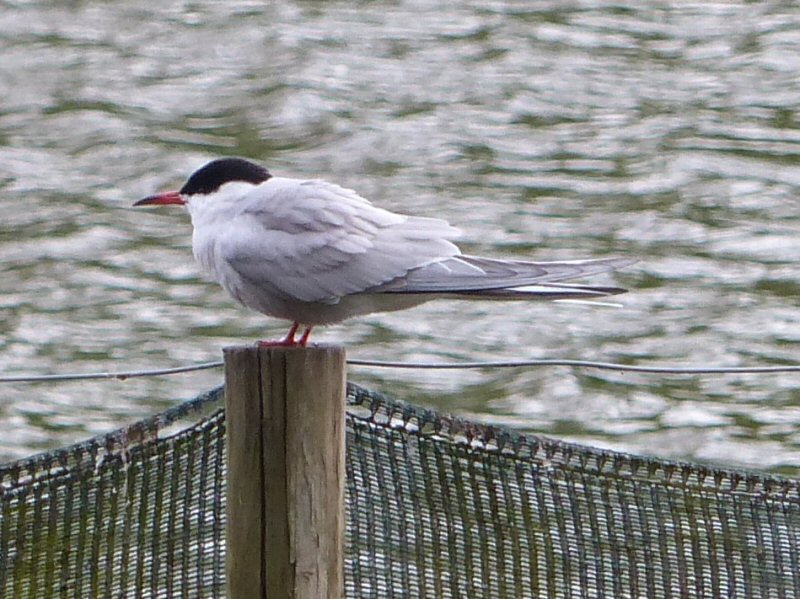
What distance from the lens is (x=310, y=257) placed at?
181 inches

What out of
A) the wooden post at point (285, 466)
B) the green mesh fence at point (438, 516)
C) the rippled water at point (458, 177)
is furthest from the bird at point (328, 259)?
the rippled water at point (458, 177)

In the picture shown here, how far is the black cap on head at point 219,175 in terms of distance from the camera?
499 cm

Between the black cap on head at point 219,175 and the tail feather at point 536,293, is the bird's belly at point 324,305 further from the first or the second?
the black cap on head at point 219,175

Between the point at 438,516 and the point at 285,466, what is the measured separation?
505 millimetres

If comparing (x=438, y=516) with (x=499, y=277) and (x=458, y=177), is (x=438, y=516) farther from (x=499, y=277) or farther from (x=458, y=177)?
(x=458, y=177)

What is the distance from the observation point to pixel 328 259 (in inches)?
181

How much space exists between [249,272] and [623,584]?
1.27 meters

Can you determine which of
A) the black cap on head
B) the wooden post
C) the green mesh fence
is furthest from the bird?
the wooden post

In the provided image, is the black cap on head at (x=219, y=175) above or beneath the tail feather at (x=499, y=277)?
above

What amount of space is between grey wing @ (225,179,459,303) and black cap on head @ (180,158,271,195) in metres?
0.29

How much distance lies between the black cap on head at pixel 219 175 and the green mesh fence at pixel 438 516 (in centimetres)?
113

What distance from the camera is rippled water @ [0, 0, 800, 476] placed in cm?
1061

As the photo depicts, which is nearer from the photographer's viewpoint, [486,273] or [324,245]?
[486,273]

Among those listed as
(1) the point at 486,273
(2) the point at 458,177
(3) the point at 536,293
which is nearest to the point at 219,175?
(1) the point at 486,273
